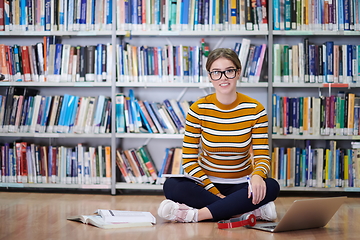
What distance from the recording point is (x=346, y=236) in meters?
2.05

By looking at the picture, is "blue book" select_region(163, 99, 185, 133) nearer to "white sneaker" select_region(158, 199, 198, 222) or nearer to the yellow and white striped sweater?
the yellow and white striped sweater

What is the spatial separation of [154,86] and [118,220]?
4.62 ft

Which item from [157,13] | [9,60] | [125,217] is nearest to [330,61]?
[157,13]

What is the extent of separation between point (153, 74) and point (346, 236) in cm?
191

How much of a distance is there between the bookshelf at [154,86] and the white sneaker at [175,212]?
1.12 metres

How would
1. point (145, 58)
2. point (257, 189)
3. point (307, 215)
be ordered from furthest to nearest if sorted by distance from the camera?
point (145, 58)
point (257, 189)
point (307, 215)

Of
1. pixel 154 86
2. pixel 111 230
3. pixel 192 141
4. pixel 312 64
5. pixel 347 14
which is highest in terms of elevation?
pixel 347 14

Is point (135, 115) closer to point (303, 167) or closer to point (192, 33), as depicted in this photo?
point (192, 33)

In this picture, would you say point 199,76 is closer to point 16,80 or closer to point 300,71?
point 300,71

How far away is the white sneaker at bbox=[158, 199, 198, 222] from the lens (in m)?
2.23

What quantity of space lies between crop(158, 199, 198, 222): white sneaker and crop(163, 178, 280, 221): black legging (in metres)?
0.07

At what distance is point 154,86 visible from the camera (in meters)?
3.40

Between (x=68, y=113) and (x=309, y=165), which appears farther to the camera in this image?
(x=68, y=113)

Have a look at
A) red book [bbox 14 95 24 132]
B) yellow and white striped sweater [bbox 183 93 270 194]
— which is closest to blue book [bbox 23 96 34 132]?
red book [bbox 14 95 24 132]
